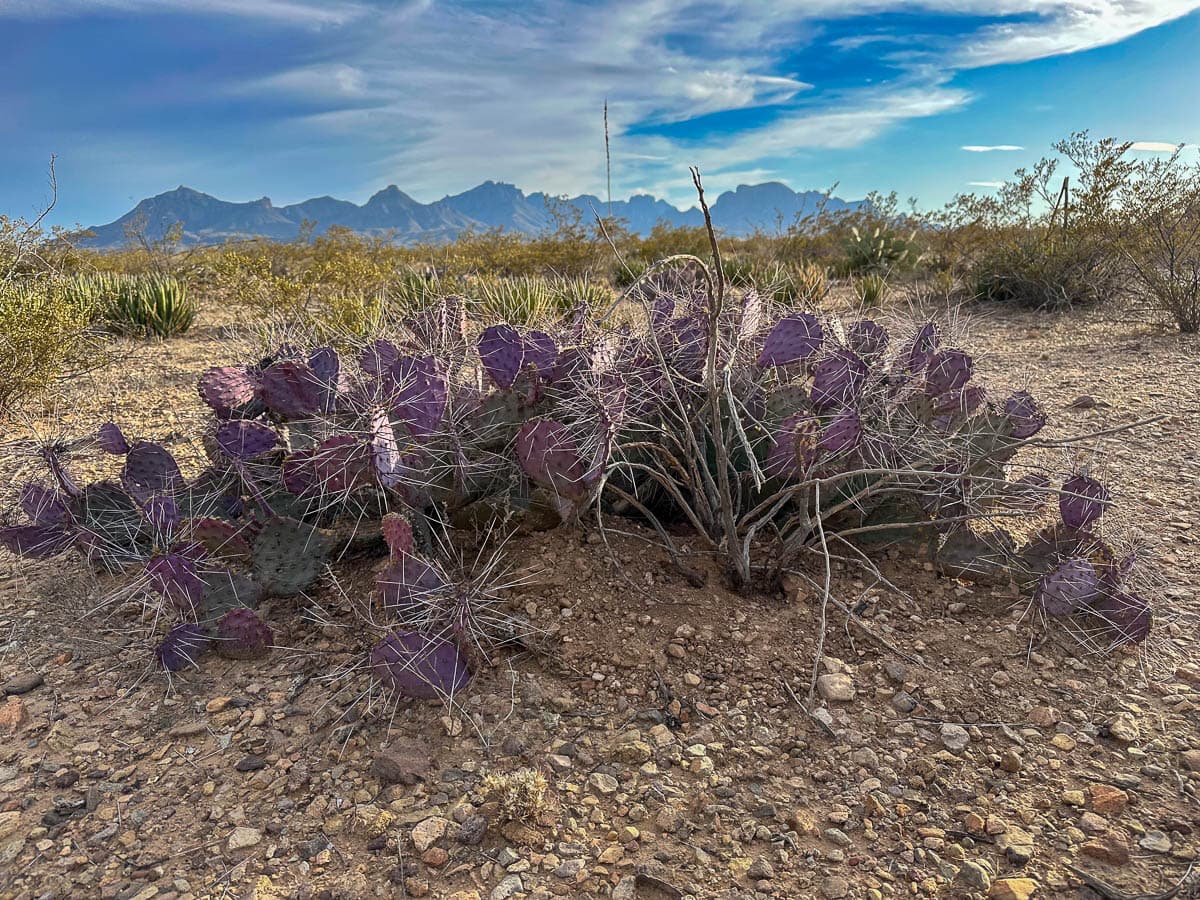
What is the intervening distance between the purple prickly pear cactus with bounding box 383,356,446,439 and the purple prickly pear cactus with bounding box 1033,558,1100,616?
195 centimetres

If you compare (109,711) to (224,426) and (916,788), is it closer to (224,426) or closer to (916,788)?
(224,426)

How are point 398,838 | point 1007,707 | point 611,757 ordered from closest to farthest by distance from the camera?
point 398,838 < point 611,757 < point 1007,707

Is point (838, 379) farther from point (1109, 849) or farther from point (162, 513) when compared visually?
point (162, 513)

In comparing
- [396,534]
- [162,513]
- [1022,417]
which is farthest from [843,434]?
[162,513]

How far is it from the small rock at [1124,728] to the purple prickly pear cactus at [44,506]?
327cm

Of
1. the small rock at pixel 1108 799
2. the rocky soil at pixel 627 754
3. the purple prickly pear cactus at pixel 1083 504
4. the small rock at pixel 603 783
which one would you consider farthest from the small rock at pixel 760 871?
the purple prickly pear cactus at pixel 1083 504

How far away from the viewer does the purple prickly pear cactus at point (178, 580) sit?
7.24 feet

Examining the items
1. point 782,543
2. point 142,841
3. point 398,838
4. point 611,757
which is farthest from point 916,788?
point 142,841

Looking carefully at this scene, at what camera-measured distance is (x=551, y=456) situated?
2207mm

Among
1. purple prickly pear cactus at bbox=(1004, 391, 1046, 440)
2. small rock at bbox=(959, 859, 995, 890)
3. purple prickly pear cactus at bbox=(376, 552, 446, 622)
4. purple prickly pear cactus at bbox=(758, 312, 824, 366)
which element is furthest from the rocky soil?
purple prickly pear cactus at bbox=(758, 312, 824, 366)

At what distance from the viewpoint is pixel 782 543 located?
2.47 meters

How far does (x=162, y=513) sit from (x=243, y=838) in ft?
3.99

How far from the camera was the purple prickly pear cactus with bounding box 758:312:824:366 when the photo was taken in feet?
8.27

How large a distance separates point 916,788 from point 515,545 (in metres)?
1.39
